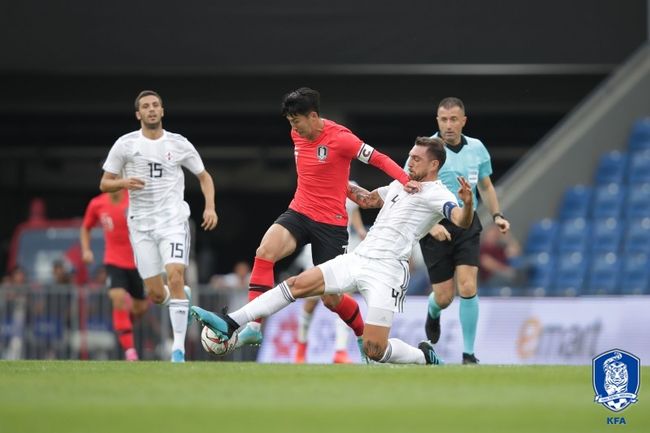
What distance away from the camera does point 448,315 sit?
20203 millimetres

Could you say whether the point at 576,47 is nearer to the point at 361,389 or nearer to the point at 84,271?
the point at 84,271

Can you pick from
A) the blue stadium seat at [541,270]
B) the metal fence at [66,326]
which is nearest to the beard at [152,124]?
the metal fence at [66,326]

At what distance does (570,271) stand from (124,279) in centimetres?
888

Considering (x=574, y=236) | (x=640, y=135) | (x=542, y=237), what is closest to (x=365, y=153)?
(x=542, y=237)

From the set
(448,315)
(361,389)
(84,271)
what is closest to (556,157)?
(448,315)

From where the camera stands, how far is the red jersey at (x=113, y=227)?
17.0 m

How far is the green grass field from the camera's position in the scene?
8.41 meters

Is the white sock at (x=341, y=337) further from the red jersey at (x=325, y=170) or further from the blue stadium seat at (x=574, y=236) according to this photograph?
the blue stadium seat at (x=574, y=236)

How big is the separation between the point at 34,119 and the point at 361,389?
2261 cm

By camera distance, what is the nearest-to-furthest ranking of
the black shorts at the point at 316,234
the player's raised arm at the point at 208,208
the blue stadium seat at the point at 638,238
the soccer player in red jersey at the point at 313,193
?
the soccer player in red jersey at the point at 313,193 → the black shorts at the point at 316,234 → the player's raised arm at the point at 208,208 → the blue stadium seat at the point at 638,238

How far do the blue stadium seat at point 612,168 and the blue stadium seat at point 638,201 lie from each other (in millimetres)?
515

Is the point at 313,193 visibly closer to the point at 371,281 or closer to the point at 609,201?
the point at 371,281

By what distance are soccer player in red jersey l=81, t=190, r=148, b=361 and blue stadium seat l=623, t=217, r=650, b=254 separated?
29.9 ft

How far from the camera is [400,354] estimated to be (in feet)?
41.6
